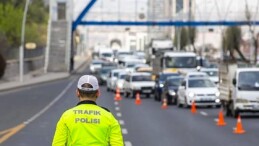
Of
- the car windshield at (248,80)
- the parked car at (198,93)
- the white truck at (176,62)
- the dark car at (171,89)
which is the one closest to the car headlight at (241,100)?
the car windshield at (248,80)

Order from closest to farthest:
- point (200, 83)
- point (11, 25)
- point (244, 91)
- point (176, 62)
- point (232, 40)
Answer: point (244, 91), point (200, 83), point (176, 62), point (11, 25), point (232, 40)

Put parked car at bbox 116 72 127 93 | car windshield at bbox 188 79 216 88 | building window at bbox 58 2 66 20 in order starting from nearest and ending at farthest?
car windshield at bbox 188 79 216 88
parked car at bbox 116 72 127 93
building window at bbox 58 2 66 20

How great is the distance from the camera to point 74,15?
408 feet

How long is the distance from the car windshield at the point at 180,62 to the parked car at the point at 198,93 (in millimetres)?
15738

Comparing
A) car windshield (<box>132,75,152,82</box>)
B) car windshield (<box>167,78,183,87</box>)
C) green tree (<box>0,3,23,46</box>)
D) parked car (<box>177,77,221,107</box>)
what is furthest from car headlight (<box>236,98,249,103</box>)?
green tree (<box>0,3,23,46</box>)

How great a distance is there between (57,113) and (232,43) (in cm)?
7295

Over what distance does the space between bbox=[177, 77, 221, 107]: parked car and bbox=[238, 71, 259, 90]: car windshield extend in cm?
681

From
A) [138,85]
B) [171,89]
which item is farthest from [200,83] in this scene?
[138,85]

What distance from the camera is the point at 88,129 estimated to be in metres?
7.95

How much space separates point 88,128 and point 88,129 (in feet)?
0.04

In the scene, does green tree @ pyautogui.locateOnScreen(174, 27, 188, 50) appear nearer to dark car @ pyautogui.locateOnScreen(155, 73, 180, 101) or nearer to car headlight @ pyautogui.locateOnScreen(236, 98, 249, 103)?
dark car @ pyautogui.locateOnScreen(155, 73, 180, 101)

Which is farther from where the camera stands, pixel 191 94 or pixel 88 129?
pixel 191 94

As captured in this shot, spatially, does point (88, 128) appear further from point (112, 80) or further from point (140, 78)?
point (112, 80)

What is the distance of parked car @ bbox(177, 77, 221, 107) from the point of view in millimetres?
41656
